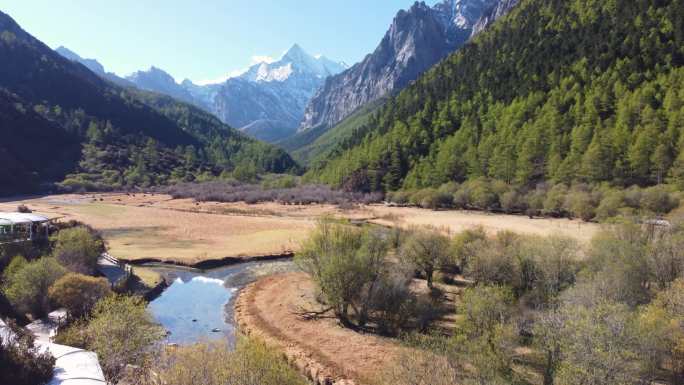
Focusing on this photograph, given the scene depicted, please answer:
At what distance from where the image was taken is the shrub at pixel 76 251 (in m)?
41.5

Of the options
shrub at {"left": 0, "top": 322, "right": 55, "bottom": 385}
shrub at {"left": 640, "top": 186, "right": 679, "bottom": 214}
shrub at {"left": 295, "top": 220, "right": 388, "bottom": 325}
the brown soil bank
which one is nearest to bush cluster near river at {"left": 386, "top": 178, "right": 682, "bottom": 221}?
shrub at {"left": 640, "top": 186, "right": 679, "bottom": 214}

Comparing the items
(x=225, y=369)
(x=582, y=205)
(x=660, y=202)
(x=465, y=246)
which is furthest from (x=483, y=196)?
(x=225, y=369)

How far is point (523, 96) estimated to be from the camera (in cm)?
13438

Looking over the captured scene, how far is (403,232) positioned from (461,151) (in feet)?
279

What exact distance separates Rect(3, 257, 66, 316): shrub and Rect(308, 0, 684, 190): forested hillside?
96.8 m

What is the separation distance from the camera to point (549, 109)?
11919cm

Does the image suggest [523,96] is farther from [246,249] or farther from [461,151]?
[246,249]

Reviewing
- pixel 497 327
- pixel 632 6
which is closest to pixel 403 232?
pixel 497 327

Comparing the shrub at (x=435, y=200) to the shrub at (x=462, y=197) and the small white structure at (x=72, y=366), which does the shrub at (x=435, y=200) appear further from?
the small white structure at (x=72, y=366)

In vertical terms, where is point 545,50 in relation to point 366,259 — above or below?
above

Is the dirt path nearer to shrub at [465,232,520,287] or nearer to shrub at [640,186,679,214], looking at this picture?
shrub at [640,186,679,214]

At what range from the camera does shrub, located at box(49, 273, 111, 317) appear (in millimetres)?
32438

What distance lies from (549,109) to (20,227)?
403 ft

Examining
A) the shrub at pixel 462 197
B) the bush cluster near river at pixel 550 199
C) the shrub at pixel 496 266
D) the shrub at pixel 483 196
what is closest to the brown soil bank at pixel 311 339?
the shrub at pixel 496 266
